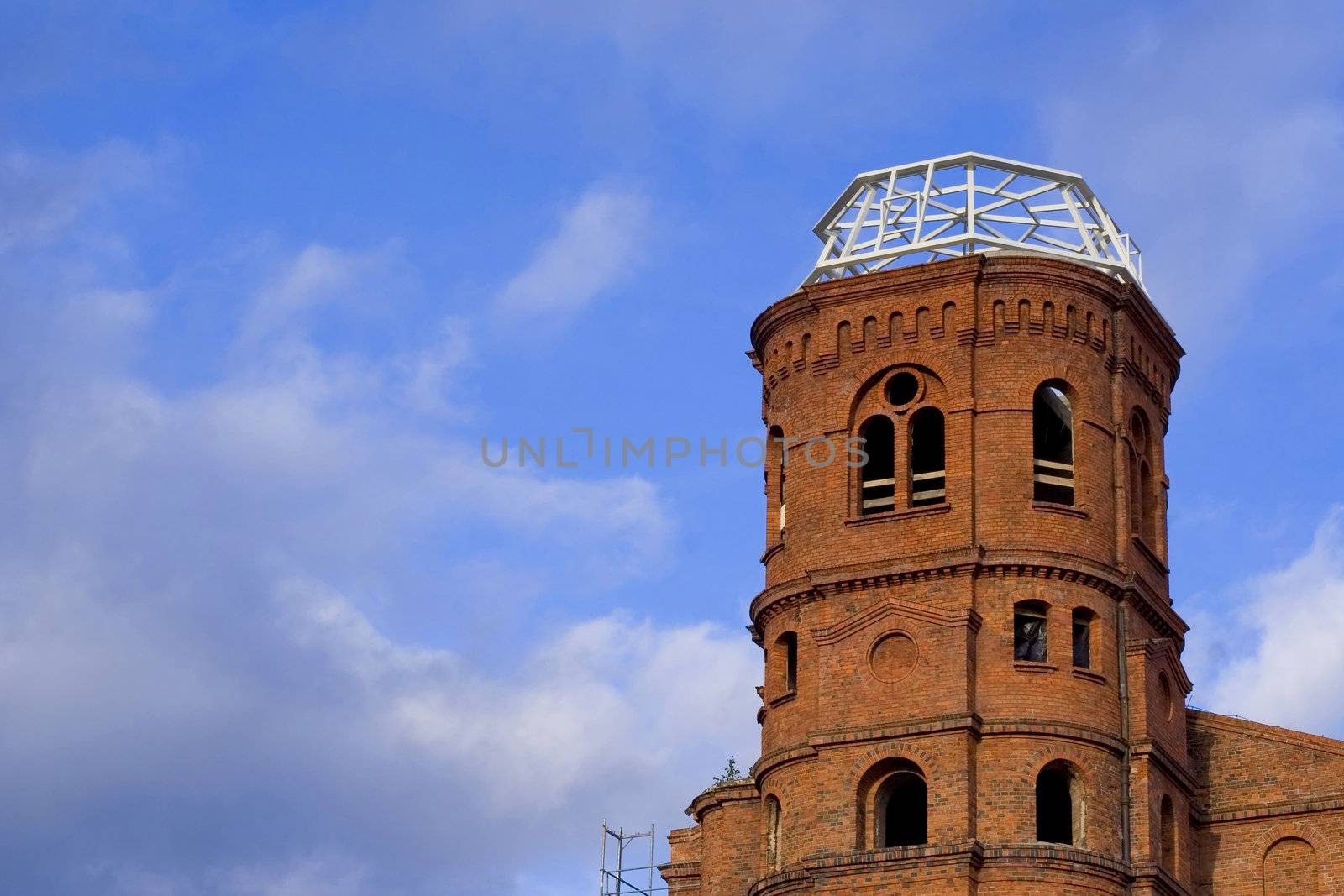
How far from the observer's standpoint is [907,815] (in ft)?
172

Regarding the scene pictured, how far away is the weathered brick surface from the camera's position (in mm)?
49344

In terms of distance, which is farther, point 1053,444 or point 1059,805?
point 1053,444

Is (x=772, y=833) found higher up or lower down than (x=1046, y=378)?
lower down

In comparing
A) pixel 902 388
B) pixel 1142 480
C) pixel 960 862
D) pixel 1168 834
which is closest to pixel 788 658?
pixel 902 388

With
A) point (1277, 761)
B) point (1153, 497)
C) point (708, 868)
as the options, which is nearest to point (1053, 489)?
point (1153, 497)

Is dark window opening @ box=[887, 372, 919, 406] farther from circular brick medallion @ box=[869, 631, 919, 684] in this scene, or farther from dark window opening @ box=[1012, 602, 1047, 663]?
circular brick medallion @ box=[869, 631, 919, 684]


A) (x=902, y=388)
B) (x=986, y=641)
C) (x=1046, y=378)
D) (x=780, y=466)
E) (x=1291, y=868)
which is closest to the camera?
(x=986, y=641)

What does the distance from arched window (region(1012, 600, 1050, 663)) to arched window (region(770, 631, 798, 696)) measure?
4617 millimetres

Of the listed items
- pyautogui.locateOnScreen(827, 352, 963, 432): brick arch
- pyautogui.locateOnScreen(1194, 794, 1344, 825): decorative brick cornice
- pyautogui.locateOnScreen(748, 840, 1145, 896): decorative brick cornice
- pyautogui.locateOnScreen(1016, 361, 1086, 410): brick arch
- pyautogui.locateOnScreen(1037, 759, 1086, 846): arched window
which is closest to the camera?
pyautogui.locateOnScreen(748, 840, 1145, 896): decorative brick cornice

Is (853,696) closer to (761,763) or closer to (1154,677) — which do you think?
(761,763)

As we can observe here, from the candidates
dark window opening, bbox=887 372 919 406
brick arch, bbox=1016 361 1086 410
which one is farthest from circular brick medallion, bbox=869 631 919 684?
brick arch, bbox=1016 361 1086 410

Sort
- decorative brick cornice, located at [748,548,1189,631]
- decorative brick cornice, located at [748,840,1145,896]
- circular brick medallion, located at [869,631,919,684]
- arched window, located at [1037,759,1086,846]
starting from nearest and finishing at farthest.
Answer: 1. decorative brick cornice, located at [748,840,1145,896]
2. arched window, located at [1037,759,1086,846]
3. circular brick medallion, located at [869,631,919,684]
4. decorative brick cornice, located at [748,548,1189,631]

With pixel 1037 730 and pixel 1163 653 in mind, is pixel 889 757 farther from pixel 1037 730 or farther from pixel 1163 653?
pixel 1163 653

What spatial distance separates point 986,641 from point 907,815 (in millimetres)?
4470
